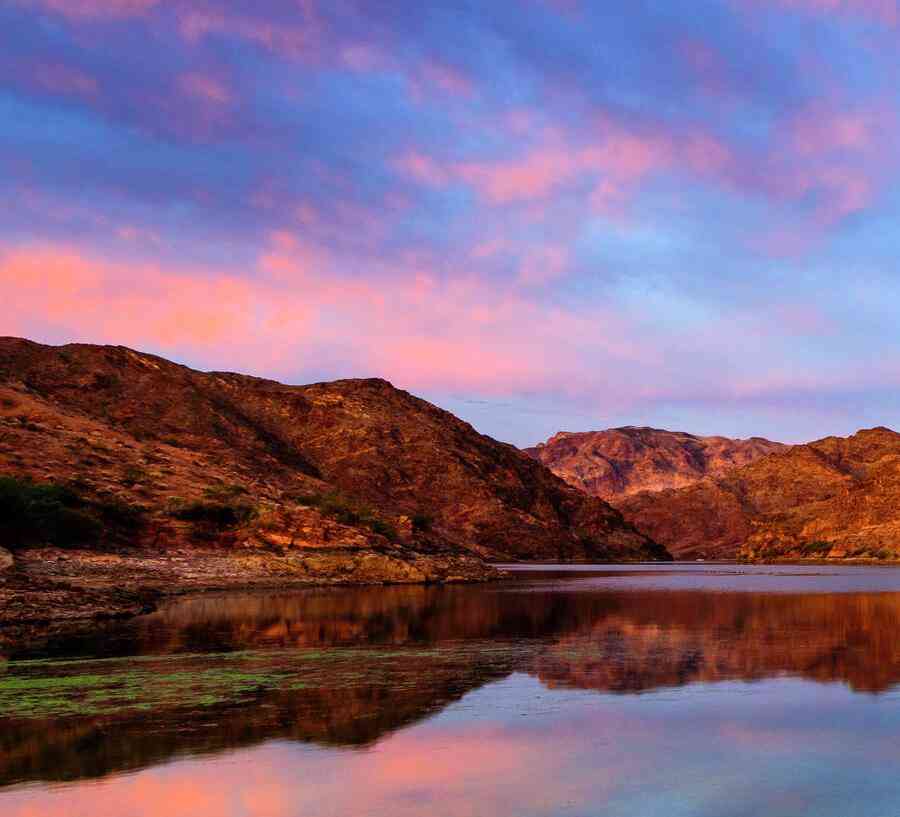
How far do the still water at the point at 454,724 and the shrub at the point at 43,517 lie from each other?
33922mm

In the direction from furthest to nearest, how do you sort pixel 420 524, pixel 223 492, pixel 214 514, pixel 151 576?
1. pixel 420 524
2. pixel 223 492
3. pixel 214 514
4. pixel 151 576

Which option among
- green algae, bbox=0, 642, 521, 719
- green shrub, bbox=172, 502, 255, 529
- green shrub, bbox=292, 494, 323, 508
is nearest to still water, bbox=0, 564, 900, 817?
green algae, bbox=0, 642, 521, 719

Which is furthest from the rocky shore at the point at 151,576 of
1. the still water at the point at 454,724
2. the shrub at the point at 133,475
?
the shrub at the point at 133,475

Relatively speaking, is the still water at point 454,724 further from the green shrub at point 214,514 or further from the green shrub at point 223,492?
the green shrub at point 223,492

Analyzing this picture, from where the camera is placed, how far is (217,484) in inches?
3782

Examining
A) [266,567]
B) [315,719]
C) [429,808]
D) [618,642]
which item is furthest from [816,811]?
[266,567]

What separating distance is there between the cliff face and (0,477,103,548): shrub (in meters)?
0.36

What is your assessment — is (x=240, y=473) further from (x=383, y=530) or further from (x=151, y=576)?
(x=151, y=576)

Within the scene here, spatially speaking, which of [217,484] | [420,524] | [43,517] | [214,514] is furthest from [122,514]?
[420,524]

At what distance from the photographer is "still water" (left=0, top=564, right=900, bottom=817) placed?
487 inches

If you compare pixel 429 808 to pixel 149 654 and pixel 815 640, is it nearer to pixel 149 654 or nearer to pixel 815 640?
pixel 149 654

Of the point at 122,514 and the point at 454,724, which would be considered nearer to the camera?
the point at 454,724

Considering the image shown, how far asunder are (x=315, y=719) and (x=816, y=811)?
30.3 ft

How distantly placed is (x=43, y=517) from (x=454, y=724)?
5720 cm
